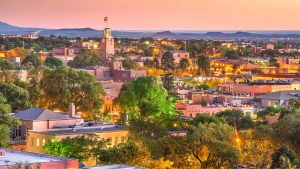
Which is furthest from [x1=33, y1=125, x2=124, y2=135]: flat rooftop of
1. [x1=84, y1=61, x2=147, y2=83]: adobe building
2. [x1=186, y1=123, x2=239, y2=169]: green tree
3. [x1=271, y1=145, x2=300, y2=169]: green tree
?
[x1=84, y1=61, x2=147, y2=83]: adobe building

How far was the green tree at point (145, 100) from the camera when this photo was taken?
65062mm

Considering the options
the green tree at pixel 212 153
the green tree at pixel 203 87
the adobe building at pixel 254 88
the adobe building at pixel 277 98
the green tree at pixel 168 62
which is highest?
the green tree at pixel 212 153

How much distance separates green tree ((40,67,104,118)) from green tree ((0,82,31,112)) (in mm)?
5384

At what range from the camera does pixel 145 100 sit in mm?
65875

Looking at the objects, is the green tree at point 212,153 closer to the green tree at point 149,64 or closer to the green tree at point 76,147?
the green tree at point 76,147

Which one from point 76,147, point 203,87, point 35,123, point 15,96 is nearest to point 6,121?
point 35,123

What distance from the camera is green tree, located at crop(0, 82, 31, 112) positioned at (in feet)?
201

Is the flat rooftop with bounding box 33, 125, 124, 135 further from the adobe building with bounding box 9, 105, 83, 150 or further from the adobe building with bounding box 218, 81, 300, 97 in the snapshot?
the adobe building with bounding box 218, 81, 300, 97

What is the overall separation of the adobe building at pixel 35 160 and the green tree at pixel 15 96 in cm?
2797

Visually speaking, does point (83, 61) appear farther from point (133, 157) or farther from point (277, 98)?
point (133, 157)

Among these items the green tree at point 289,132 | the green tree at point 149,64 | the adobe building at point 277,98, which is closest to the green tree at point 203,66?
the green tree at point 149,64

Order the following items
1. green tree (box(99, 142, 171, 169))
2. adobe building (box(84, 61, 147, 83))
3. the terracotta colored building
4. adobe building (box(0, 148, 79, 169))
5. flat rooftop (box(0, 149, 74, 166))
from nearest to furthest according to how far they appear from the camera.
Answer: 1. adobe building (box(0, 148, 79, 169))
2. flat rooftop (box(0, 149, 74, 166))
3. green tree (box(99, 142, 171, 169))
4. the terracotta colored building
5. adobe building (box(84, 61, 147, 83))

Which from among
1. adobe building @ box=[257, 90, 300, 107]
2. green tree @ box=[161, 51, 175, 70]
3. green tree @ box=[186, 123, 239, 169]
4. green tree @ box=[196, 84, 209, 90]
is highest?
green tree @ box=[186, 123, 239, 169]

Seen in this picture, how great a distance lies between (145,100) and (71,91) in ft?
20.9
